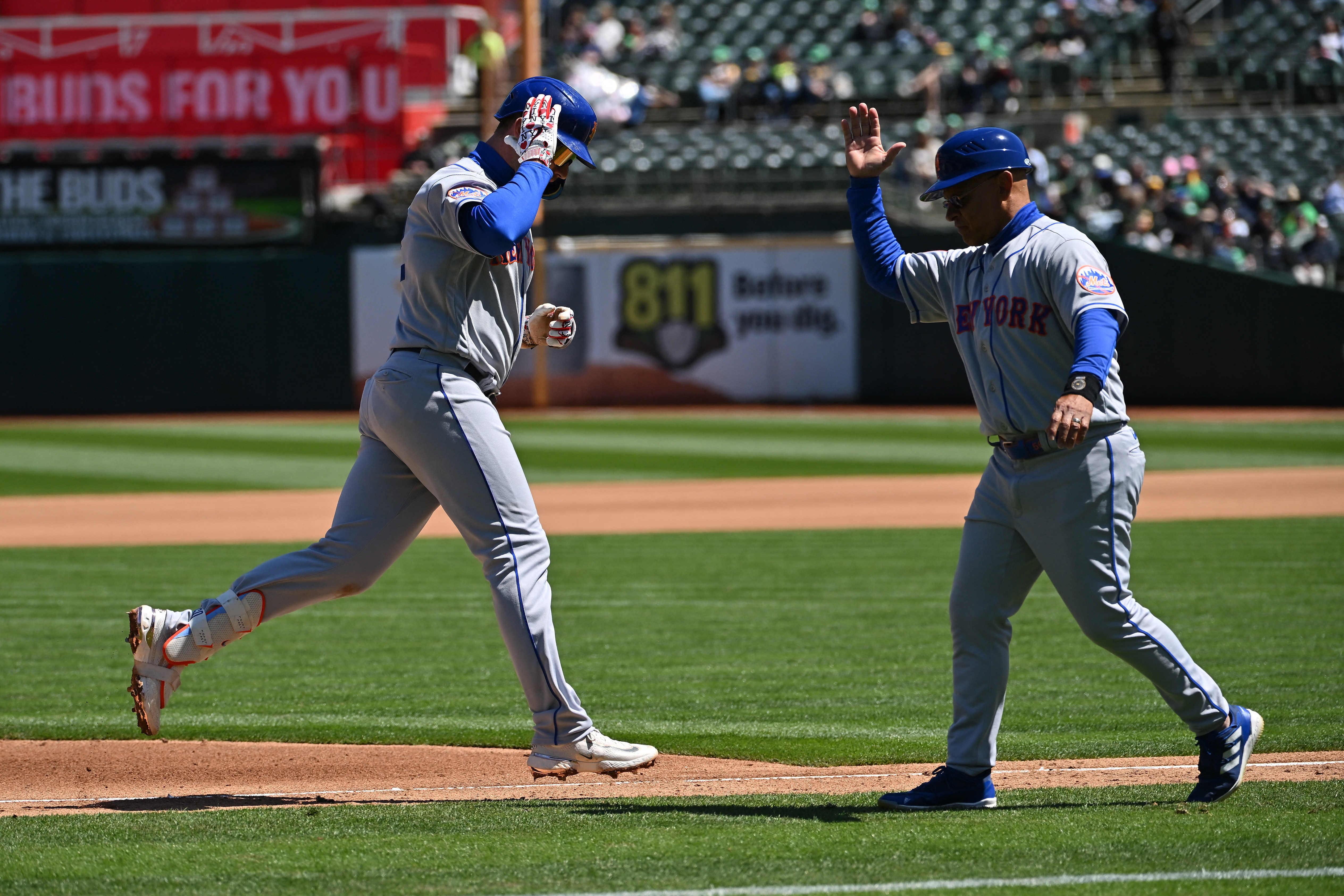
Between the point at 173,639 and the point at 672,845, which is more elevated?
the point at 173,639

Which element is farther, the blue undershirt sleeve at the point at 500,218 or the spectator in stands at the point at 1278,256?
the spectator in stands at the point at 1278,256

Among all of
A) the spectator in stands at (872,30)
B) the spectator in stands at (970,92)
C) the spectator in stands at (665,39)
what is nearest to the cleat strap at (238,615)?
the spectator in stands at (970,92)

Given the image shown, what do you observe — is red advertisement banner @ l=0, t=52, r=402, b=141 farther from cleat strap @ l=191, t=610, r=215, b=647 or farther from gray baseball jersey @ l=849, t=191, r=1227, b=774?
gray baseball jersey @ l=849, t=191, r=1227, b=774

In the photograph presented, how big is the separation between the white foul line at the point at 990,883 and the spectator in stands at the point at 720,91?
25.6 metres

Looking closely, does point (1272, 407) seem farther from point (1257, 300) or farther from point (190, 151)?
point (190, 151)

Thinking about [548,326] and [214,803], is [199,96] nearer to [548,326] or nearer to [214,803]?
[548,326]

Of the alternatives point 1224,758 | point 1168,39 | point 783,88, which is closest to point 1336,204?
point 1168,39

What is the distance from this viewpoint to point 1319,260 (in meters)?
22.2

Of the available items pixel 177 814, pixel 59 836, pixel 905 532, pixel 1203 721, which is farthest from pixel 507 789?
pixel 905 532

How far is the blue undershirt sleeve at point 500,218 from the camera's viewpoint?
13.3 feet

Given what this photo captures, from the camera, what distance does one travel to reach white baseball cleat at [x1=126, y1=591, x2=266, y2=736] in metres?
4.45

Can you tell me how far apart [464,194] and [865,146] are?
1.19m

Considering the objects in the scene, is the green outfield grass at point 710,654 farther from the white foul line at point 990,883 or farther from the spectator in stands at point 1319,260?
the spectator in stands at point 1319,260

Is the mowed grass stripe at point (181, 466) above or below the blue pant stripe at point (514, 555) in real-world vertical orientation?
below
